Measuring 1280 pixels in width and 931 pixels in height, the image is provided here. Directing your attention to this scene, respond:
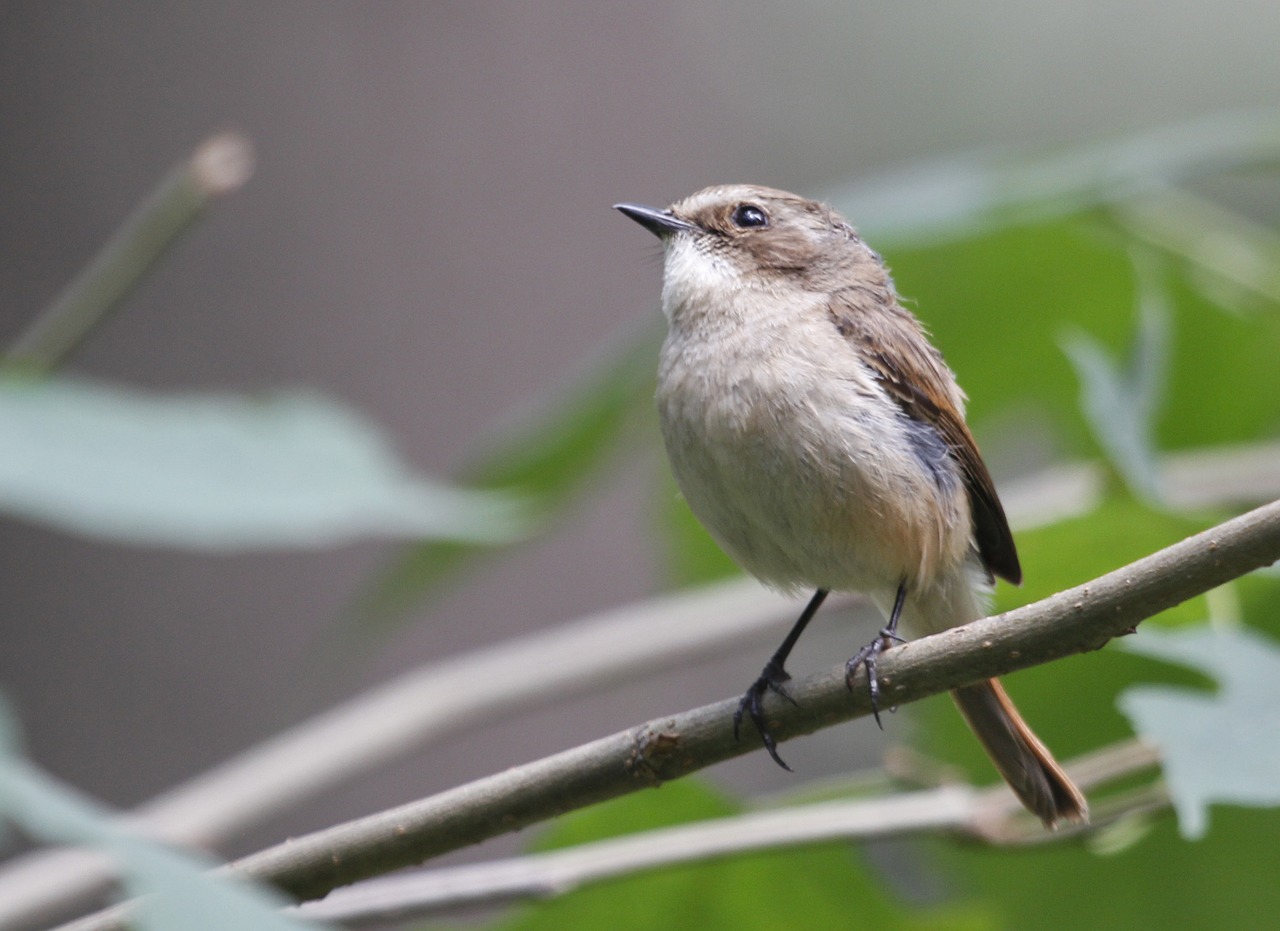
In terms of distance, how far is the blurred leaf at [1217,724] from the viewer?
213cm

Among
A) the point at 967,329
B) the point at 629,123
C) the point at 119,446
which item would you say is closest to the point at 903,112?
the point at 629,123

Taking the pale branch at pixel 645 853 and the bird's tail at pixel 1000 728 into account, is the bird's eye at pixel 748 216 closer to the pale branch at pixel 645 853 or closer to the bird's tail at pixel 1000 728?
the bird's tail at pixel 1000 728

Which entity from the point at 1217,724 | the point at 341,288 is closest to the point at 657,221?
the point at 1217,724

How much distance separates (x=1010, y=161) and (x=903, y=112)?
10.00 m

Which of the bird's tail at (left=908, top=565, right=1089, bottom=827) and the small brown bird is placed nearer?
the bird's tail at (left=908, top=565, right=1089, bottom=827)

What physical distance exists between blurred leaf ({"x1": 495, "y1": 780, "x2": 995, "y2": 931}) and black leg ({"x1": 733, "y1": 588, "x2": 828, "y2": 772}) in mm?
227

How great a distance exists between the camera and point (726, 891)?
10.4 ft

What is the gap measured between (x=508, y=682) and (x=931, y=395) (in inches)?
54.8

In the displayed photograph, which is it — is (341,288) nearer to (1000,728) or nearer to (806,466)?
(806,466)

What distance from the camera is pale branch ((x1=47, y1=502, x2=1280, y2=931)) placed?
204cm

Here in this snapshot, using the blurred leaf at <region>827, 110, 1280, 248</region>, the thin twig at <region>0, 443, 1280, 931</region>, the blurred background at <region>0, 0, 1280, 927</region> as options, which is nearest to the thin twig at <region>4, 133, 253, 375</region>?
the thin twig at <region>0, 443, 1280, 931</region>

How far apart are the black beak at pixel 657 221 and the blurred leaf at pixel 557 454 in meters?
0.56

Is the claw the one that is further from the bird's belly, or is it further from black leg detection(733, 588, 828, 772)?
the bird's belly

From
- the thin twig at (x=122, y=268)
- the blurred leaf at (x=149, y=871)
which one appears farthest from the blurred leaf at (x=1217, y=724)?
the thin twig at (x=122, y=268)
